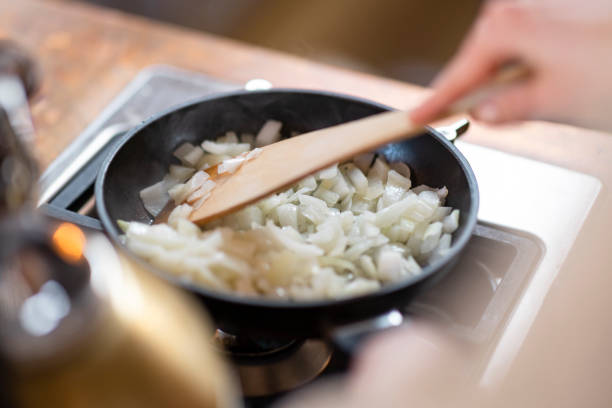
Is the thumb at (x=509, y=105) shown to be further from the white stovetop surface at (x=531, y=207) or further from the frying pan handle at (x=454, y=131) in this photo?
the white stovetop surface at (x=531, y=207)

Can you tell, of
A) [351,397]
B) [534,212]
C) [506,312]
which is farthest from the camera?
[534,212]

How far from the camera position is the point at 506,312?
0.82 metres

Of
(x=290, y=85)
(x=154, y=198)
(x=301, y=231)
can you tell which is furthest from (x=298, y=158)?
(x=290, y=85)

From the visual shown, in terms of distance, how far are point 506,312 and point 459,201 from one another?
161mm

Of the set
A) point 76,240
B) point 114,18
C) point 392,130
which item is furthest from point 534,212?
point 114,18

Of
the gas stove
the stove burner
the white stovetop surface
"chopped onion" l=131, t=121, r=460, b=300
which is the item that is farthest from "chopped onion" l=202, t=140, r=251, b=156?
the white stovetop surface

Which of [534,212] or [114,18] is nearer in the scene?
[534,212]

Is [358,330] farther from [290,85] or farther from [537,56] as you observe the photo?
[290,85]

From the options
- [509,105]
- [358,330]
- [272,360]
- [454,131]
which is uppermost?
[509,105]

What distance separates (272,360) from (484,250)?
0.35 meters

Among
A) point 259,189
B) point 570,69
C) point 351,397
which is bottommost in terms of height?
point 351,397

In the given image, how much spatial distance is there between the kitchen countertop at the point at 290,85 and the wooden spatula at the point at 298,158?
1.10ft

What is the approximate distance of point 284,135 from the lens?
3.34 ft

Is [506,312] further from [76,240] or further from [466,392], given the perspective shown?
[76,240]
